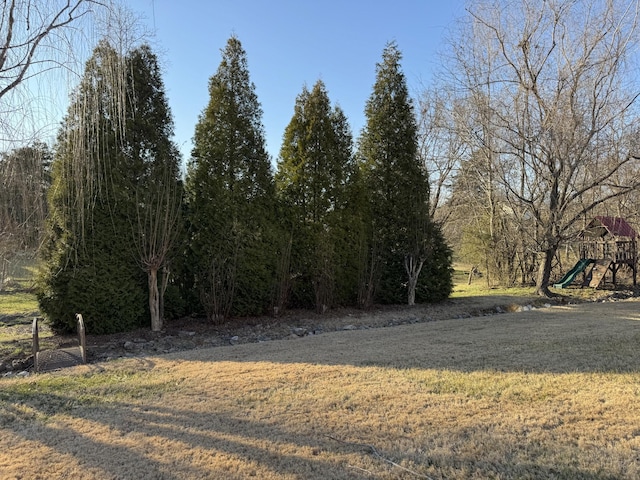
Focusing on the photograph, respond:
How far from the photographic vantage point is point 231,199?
852 centimetres

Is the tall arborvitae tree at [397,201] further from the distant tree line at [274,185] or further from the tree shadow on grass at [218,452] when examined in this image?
the tree shadow on grass at [218,452]

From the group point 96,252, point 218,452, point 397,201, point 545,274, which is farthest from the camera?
point 545,274

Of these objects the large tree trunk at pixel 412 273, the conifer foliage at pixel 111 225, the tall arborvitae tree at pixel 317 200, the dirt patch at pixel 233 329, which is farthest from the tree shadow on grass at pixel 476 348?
the large tree trunk at pixel 412 273

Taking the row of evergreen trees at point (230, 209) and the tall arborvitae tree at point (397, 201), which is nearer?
the row of evergreen trees at point (230, 209)

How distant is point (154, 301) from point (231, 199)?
7.80 ft

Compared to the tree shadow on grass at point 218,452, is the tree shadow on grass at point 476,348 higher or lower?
higher

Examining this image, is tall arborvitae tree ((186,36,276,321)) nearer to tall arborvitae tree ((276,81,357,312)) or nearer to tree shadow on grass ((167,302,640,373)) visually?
tall arborvitae tree ((276,81,357,312))

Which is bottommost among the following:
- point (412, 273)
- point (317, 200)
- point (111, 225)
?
point (412, 273)

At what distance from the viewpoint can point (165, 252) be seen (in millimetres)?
7566

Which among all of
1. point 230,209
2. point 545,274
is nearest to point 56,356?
point 230,209

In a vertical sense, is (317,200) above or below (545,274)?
above

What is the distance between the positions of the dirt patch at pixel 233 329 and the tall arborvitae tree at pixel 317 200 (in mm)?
639

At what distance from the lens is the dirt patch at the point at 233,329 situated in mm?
6283

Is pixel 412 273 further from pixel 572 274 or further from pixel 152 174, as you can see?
pixel 572 274
